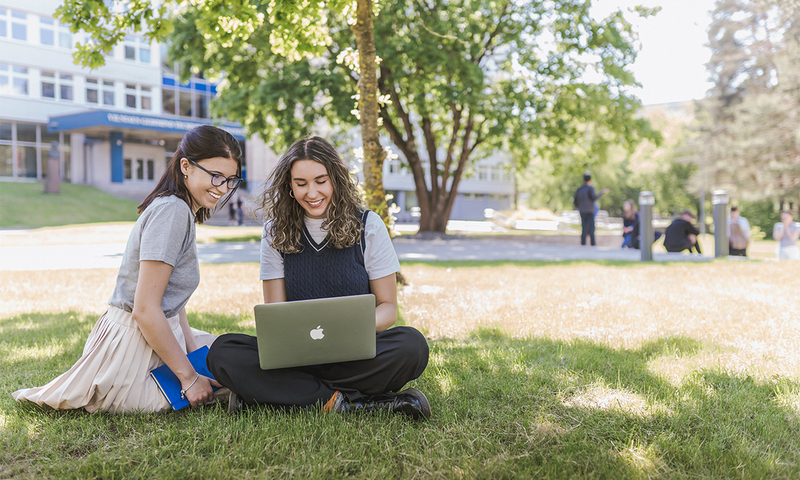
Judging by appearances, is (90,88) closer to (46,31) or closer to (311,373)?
(46,31)

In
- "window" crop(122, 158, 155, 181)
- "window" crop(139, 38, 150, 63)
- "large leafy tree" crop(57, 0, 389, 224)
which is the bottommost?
"large leafy tree" crop(57, 0, 389, 224)

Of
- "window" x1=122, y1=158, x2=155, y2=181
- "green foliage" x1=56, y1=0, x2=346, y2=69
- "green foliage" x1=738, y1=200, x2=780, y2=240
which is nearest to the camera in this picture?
"green foliage" x1=56, y1=0, x2=346, y2=69

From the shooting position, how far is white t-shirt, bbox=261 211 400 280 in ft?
10.2

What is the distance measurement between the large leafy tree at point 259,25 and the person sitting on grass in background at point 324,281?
264 centimetres

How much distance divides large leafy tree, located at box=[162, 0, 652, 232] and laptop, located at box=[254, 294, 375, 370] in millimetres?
12610

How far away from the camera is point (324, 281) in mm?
3068

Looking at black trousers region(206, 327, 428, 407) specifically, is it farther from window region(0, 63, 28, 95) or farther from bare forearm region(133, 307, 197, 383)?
window region(0, 63, 28, 95)

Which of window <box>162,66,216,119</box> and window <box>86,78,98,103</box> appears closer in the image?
Answer: window <box>86,78,98,103</box>

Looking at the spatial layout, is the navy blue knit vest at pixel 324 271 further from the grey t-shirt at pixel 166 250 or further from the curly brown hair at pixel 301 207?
the grey t-shirt at pixel 166 250

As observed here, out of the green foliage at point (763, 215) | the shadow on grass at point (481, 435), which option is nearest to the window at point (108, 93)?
the shadow on grass at point (481, 435)

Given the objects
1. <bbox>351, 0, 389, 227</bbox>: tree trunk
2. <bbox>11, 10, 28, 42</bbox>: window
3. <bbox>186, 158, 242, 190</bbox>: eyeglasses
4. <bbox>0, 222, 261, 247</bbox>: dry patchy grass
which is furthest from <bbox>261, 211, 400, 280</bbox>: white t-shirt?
<bbox>11, 10, 28, 42</bbox>: window

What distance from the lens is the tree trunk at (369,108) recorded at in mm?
6617

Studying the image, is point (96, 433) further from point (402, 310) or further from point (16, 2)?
point (16, 2)

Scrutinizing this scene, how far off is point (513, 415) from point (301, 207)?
156 cm
